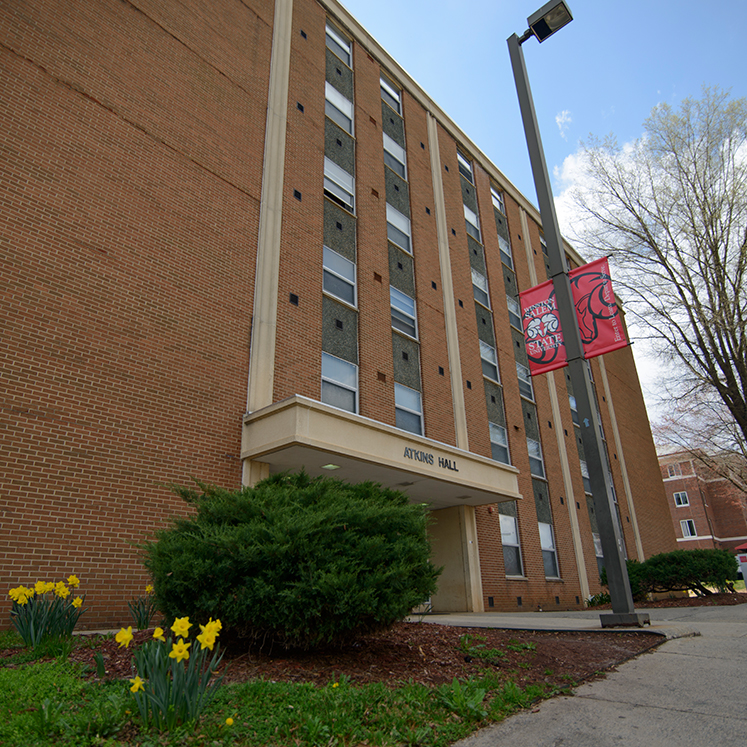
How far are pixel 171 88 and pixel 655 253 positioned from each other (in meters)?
14.6

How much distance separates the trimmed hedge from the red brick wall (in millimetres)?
11917

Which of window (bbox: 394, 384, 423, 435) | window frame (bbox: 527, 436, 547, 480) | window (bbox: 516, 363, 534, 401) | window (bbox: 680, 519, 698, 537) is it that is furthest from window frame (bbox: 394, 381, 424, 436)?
window (bbox: 680, 519, 698, 537)

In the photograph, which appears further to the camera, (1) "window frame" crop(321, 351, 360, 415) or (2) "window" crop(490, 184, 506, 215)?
(2) "window" crop(490, 184, 506, 215)

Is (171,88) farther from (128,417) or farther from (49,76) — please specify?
(128,417)

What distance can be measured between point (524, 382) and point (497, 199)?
10.2 meters

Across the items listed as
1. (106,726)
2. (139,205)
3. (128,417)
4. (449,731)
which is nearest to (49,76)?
(139,205)

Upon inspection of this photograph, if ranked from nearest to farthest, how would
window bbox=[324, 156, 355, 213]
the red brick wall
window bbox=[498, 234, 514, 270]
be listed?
the red brick wall < window bbox=[324, 156, 355, 213] < window bbox=[498, 234, 514, 270]

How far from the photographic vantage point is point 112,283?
10062 mm

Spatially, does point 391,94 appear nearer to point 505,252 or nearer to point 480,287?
point 480,287

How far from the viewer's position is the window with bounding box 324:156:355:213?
16.4 metres

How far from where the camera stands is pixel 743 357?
15914 millimetres

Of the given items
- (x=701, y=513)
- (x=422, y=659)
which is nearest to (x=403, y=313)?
(x=422, y=659)

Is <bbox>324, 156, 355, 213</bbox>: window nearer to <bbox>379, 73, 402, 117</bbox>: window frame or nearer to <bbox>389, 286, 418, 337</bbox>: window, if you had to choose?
<bbox>389, 286, 418, 337</bbox>: window

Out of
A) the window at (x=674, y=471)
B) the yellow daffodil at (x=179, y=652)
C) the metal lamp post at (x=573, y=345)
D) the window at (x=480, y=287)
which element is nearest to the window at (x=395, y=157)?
→ the window at (x=480, y=287)
